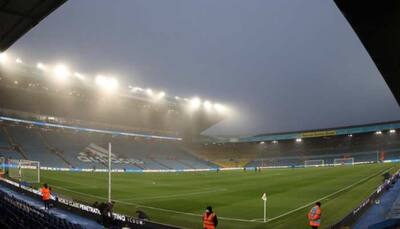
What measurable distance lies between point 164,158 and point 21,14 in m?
73.0

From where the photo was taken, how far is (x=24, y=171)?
33750 millimetres

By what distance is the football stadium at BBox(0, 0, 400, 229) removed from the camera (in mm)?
11180

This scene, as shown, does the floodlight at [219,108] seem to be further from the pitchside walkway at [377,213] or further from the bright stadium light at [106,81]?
the pitchside walkway at [377,213]

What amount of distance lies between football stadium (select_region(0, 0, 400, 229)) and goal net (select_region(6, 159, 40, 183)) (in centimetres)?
18

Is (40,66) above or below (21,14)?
above

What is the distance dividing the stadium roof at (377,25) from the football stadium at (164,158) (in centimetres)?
2

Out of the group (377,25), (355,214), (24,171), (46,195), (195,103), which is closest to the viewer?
(377,25)

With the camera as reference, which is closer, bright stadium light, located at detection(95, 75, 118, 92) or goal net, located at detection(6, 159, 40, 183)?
goal net, located at detection(6, 159, 40, 183)

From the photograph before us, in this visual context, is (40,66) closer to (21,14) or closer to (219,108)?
(21,14)

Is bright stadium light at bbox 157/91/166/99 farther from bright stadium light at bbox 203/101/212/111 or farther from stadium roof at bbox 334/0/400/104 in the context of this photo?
stadium roof at bbox 334/0/400/104

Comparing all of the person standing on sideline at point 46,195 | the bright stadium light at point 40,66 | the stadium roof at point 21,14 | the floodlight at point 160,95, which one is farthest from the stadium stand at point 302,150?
the stadium roof at point 21,14

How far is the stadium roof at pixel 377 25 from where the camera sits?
14.9ft

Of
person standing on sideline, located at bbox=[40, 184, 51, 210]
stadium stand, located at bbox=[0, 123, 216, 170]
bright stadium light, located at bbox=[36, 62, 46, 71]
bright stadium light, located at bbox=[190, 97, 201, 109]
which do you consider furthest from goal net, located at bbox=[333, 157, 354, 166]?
person standing on sideline, located at bbox=[40, 184, 51, 210]

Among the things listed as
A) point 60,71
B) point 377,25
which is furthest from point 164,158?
point 377,25
